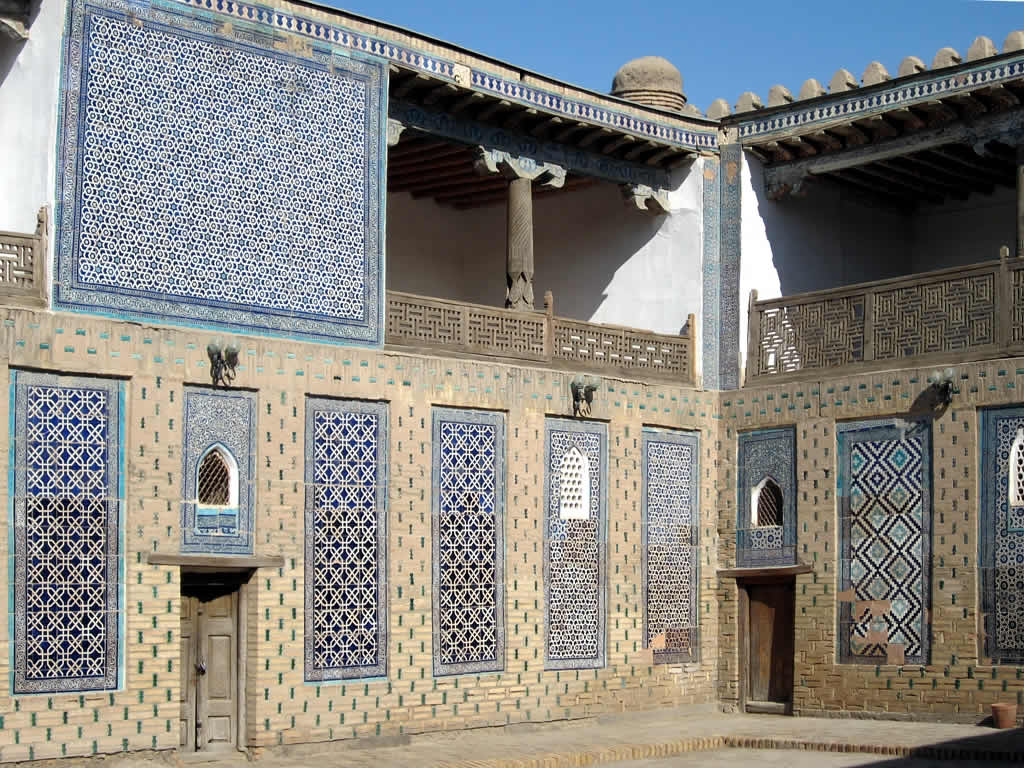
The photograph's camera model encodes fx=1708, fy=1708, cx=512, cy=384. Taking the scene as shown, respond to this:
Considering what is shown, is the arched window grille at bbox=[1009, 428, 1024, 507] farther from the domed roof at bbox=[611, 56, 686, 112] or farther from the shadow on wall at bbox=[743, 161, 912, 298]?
the domed roof at bbox=[611, 56, 686, 112]

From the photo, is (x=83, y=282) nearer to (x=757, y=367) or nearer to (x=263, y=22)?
(x=263, y=22)

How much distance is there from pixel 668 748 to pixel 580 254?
6289 millimetres

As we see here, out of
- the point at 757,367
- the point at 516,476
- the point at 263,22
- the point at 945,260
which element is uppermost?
the point at 263,22

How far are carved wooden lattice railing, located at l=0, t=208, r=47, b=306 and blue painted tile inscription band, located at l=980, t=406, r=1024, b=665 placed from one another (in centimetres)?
821

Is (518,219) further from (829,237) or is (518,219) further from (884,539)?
(884,539)

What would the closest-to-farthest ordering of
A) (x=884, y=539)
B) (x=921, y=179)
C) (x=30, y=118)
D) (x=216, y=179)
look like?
(x=30, y=118) < (x=216, y=179) < (x=884, y=539) < (x=921, y=179)

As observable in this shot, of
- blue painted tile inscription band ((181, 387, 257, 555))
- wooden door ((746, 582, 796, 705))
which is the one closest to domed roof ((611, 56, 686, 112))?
wooden door ((746, 582, 796, 705))

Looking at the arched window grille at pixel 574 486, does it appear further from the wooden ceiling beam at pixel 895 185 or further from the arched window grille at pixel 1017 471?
the wooden ceiling beam at pixel 895 185

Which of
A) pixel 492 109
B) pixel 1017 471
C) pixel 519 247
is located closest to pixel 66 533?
pixel 519 247

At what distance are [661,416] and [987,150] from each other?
4.02 meters

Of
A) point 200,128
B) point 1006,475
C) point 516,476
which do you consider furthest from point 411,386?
point 1006,475

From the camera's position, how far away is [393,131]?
15.4 metres

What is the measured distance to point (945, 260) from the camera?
19.3 m

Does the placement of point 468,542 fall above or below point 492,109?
below
